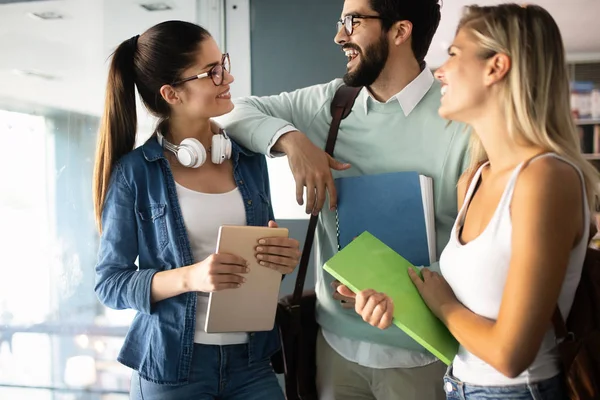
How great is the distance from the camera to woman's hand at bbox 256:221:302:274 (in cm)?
156

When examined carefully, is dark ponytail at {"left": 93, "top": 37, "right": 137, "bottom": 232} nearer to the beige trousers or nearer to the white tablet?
the white tablet

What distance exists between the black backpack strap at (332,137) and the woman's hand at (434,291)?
1.40 feet

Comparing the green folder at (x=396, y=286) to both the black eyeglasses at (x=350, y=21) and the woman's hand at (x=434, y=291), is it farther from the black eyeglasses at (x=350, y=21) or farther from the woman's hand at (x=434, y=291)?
the black eyeglasses at (x=350, y=21)

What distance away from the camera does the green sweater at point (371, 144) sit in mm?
1716

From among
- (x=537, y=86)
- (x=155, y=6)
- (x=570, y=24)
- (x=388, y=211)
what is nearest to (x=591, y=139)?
(x=570, y=24)

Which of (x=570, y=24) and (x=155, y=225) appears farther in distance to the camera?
(x=570, y=24)

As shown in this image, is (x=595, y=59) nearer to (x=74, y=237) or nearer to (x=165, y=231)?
Answer: (x=74, y=237)

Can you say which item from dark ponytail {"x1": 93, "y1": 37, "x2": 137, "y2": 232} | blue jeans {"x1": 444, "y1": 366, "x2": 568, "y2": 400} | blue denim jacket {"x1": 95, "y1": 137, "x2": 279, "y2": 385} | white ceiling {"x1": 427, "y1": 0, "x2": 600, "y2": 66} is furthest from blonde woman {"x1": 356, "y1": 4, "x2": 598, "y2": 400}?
white ceiling {"x1": 427, "y1": 0, "x2": 600, "y2": 66}

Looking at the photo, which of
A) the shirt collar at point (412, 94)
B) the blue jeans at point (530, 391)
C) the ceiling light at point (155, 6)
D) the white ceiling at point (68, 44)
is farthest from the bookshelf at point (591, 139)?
the blue jeans at point (530, 391)

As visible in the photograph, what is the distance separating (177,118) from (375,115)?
1.89 feet

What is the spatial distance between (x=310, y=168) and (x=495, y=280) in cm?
59

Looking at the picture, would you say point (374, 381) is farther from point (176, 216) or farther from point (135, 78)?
point (135, 78)

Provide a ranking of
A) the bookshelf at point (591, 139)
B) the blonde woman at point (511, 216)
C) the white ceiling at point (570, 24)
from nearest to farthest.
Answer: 1. the blonde woman at point (511, 216)
2. the white ceiling at point (570, 24)
3. the bookshelf at point (591, 139)

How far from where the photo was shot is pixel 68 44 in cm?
331
